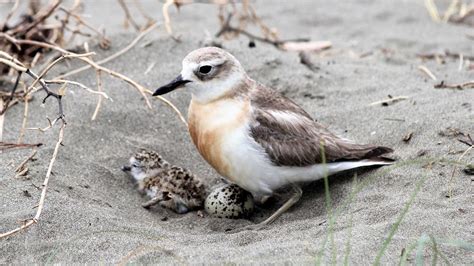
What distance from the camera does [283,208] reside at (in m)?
4.75

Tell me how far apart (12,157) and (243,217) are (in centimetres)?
152

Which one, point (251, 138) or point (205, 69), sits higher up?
point (205, 69)

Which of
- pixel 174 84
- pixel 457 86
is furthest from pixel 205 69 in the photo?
pixel 457 86

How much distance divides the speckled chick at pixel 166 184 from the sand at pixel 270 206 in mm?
99

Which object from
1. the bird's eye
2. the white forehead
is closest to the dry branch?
the white forehead

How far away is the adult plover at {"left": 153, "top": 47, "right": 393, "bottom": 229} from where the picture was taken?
15.3ft

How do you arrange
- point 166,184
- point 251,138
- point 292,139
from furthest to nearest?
point 166,184, point 292,139, point 251,138

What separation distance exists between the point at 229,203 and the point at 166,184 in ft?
1.55

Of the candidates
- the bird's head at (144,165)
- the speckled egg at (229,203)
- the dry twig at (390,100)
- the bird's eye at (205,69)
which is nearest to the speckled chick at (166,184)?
the bird's head at (144,165)

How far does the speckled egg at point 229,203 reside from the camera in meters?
4.82

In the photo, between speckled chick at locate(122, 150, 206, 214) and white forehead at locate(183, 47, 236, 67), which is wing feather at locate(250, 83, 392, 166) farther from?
Answer: speckled chick at locate(122, 150, 206, 214)

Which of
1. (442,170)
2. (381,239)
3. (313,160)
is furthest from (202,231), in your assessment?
(442,170)

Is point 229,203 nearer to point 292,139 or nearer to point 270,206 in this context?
point 270,206

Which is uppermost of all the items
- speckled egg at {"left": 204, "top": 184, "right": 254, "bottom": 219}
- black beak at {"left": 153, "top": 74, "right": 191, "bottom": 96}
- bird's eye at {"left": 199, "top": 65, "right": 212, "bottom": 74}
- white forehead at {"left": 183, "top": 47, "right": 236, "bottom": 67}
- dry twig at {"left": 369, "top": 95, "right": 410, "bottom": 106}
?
white forehead at {"left": 183, "top": 47, "right": 236, "bottom": 67}
